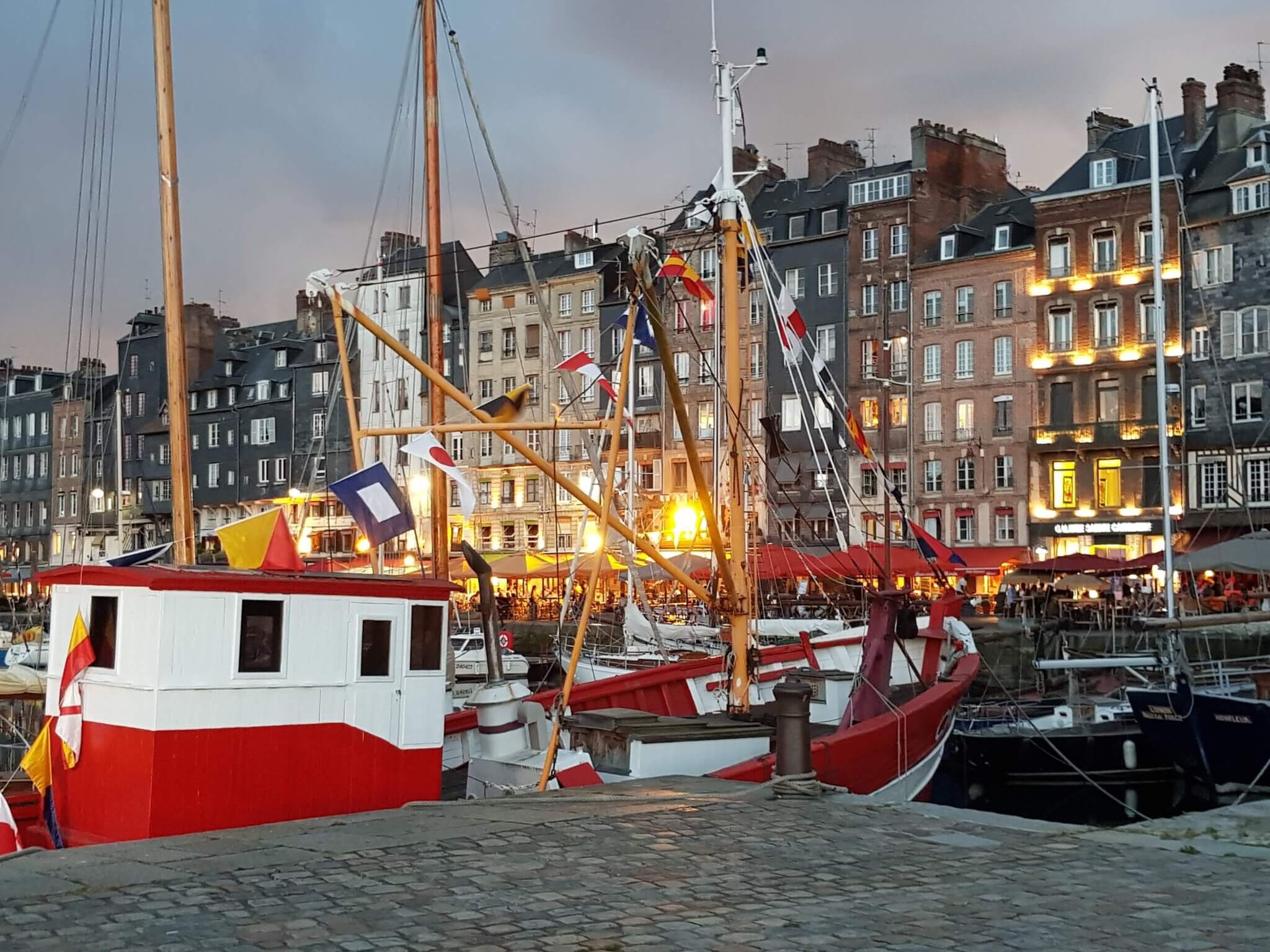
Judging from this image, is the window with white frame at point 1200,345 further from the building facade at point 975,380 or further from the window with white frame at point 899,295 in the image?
the window with white frame at point 899,295

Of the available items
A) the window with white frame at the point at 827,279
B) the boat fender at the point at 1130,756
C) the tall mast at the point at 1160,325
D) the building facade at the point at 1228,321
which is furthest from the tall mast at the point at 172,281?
the window with white frame at the point at 827,279

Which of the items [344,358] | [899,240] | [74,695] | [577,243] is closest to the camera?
[74,695]

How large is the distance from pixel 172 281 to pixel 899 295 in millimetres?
45556

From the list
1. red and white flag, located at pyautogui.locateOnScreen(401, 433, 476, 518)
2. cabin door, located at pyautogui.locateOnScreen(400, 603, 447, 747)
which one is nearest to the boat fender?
red and white flag, located at pyautogui.locateOnScreen(401, 433, 476, 518)

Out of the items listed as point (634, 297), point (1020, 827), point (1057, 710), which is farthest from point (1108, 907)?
point (1057, 710)

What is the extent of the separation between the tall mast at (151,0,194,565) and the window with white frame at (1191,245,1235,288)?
4122 cm

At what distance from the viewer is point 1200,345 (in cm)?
5178

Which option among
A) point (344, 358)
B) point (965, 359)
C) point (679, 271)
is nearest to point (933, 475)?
point (965, 359)

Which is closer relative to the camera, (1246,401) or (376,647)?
(376,647)

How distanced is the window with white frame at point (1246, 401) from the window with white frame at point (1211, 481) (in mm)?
1628

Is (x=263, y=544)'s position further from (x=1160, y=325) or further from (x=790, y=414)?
(x=790, y=414)

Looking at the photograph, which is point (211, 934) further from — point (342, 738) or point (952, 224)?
point (952, 224)

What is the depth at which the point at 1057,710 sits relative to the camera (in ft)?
99.0

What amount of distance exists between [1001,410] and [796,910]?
5010cm
